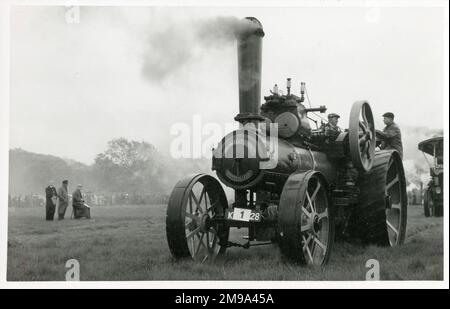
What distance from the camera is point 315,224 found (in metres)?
5.50

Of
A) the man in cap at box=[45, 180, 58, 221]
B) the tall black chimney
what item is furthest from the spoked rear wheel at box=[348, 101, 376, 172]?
the man in cap at box=[45, 180, 58, 221]

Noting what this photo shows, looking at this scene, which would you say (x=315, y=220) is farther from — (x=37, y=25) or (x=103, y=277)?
(x=37, y=25)

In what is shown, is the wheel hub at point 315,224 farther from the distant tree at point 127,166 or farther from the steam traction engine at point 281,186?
the distant tree at point 127,166

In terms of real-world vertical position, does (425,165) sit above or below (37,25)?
below

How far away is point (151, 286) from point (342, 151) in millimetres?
3504

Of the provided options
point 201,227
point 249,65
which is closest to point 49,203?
point 201,227

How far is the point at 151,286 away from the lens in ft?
16.1

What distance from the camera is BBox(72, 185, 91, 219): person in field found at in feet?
36.5

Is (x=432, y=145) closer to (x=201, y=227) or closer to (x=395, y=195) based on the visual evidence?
(x=395, y=195)

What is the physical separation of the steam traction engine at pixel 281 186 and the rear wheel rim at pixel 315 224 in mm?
12

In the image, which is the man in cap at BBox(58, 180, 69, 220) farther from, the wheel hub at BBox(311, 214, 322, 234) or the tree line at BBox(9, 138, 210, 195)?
the wheel hub at BBox(311, 214, 322, 234)

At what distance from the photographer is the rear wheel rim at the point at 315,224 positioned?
5371 millimetres
